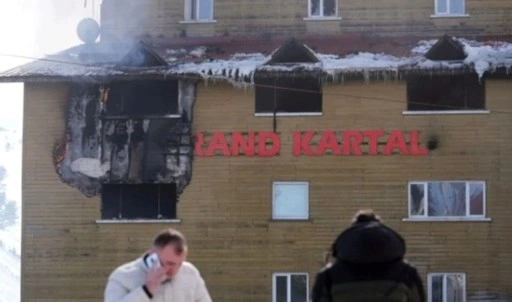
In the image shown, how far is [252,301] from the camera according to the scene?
77.5 ft

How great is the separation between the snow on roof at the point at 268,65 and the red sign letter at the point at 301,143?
4.86 ft

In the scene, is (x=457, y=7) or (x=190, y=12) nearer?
(x=457, y=7)

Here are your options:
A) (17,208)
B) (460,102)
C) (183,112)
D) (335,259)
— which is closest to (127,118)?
(183,112)

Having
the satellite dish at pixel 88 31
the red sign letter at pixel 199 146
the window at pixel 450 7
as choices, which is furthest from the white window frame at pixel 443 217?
the satellite dish at pixel 88 31

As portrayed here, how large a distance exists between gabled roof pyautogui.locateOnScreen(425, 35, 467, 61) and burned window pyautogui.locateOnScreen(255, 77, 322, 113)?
101 inches

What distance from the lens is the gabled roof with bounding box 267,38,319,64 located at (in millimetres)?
23484

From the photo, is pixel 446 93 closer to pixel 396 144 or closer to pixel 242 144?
pixel 396 144

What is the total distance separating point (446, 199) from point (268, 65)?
4900mm

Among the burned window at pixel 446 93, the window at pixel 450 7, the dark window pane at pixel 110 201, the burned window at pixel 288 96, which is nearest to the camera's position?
the burned window at pixel 446 93

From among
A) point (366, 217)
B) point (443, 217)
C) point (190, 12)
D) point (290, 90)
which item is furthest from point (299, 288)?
point (366, 217)

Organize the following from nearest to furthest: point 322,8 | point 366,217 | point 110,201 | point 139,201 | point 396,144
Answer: point 366,217
point 396,144
point 139,201
point 110,201
point 322,8

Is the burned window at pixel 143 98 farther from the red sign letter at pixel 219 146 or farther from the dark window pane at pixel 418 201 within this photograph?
the dark window pane at pixel 418 201

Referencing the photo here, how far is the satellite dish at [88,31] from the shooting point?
87.5ft

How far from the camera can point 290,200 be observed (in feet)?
78.6
